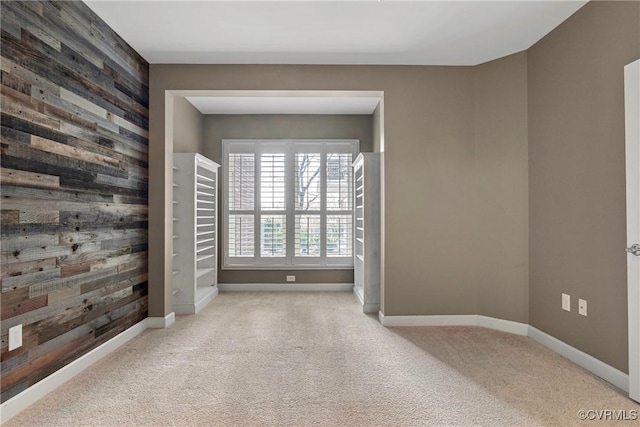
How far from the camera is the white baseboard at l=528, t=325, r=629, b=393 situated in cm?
246

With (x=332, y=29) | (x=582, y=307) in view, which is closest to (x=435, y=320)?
(x=582, y=307)

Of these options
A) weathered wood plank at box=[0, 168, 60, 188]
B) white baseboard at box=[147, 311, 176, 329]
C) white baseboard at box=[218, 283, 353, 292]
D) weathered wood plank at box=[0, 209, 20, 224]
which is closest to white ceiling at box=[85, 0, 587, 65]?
weathered wood plank at box=[0, 168, 60, 188]

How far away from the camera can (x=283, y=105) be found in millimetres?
5215

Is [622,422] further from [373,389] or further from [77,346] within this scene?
[77,346]

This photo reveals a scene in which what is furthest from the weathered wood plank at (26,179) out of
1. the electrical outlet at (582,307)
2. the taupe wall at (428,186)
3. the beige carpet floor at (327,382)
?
the electrical outlet at (582,307)

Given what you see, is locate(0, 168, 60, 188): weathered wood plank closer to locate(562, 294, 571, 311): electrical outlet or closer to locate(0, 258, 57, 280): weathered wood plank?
locate(0, 258, 57, 280): weathered wood plank

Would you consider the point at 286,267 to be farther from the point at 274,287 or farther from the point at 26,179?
the point at 26,179

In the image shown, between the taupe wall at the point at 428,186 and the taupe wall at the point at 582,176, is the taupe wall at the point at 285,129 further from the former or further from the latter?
the taupe wall at the point at 582,176

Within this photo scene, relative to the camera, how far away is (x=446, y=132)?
3.87 meters

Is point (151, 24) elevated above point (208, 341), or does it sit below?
A: above

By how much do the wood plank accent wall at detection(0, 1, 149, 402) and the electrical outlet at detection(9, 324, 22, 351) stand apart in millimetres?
38

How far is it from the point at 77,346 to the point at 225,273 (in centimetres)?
295

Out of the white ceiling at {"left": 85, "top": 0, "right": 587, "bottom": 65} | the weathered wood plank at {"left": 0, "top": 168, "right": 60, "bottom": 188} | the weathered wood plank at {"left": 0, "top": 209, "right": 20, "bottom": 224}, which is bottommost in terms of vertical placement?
the weathered wood plank at {"left": 0, "top": 209, "right": 20, "bottom": 224}

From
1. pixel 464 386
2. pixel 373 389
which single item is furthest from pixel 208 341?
pixel 464 386
